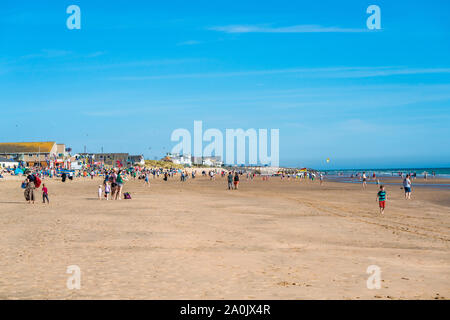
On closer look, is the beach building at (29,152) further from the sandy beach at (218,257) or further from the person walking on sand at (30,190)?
the sandy beach at (218,257)

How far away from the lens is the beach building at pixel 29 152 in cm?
10206

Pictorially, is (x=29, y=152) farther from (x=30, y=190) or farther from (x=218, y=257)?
(x=218, y=257)

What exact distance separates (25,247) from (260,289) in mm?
6411

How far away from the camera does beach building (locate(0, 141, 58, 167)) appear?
335ft

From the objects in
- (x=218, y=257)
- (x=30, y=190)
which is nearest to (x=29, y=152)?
(x=30, y=190)

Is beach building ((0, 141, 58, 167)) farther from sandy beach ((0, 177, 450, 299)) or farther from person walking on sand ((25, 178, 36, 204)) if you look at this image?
sandy beach ((0, 177, 450, 299))

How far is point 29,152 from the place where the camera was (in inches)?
4072

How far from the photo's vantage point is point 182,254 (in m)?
9.91

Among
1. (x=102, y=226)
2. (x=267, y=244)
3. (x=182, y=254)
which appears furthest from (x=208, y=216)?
(x=182, y=254)

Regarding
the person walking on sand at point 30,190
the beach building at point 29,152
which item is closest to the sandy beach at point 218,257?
the person walking on sand at point 30,190

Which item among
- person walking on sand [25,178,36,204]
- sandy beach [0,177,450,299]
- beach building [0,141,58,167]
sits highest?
beach building [0,141,58,167]

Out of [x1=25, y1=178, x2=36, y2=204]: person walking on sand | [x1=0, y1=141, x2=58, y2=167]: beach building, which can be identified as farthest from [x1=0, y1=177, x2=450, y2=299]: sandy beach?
[x1=0, y1=141, x2=58, y2=167]: beach building

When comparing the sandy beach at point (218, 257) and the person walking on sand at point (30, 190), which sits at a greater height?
the person walking on sand at point (30, 190)

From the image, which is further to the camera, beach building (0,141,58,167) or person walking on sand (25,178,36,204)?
beach building (0,141,58,167)
